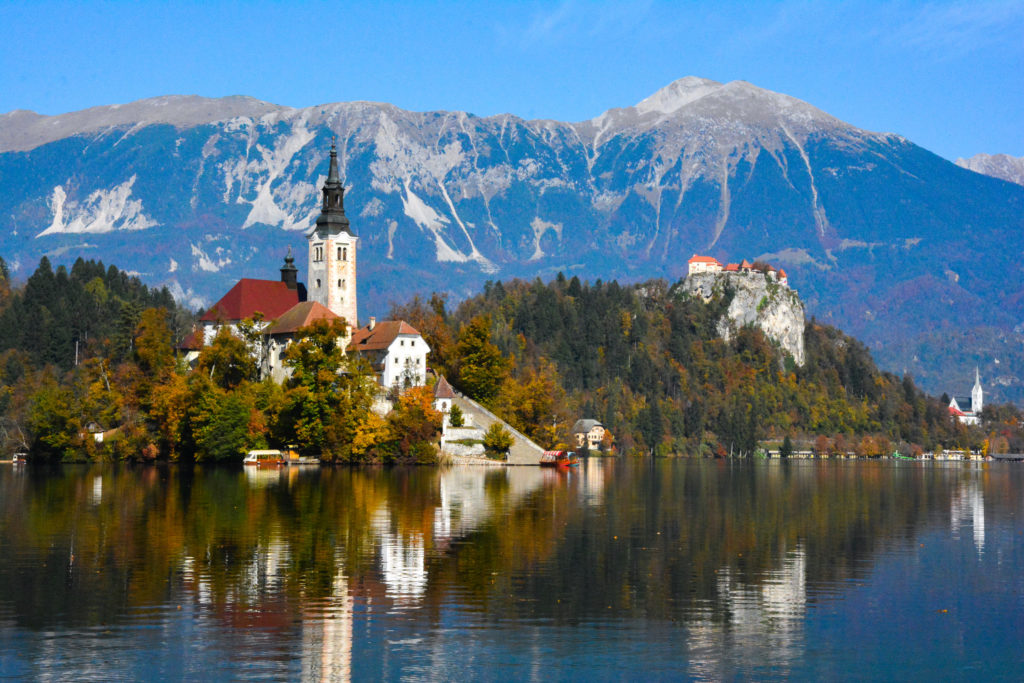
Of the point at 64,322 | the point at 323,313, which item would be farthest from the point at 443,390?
the point at 64,322

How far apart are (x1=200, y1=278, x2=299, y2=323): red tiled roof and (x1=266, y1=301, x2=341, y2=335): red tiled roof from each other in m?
3.18

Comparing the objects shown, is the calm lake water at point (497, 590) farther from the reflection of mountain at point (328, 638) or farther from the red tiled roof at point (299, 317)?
the red tiled roof at point (299, 317)

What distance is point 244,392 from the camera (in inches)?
4306

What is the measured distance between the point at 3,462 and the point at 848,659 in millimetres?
94264

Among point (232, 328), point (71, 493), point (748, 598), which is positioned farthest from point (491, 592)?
point (232, 328)

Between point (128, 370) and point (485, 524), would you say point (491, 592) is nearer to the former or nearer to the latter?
point (485, 524)

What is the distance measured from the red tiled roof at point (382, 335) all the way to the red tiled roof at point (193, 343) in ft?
51.8

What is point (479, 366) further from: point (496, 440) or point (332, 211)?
point (332, 211)

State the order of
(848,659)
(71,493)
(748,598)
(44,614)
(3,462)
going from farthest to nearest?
1. (3,462)
2. (71,493)
3. (748,598)
4. (44,614)
5. (848,659)

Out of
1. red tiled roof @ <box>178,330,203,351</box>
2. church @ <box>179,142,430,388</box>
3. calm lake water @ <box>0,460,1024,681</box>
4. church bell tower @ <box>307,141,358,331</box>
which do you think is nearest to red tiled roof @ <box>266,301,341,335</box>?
church @ <box>179,142,430,388</box>

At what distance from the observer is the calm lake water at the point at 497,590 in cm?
2662

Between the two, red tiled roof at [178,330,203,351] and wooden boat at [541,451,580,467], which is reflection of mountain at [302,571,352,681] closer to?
wooden boat at [541,451,580,467]

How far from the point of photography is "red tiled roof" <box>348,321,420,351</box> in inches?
4537

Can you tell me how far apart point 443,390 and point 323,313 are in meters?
16.4
